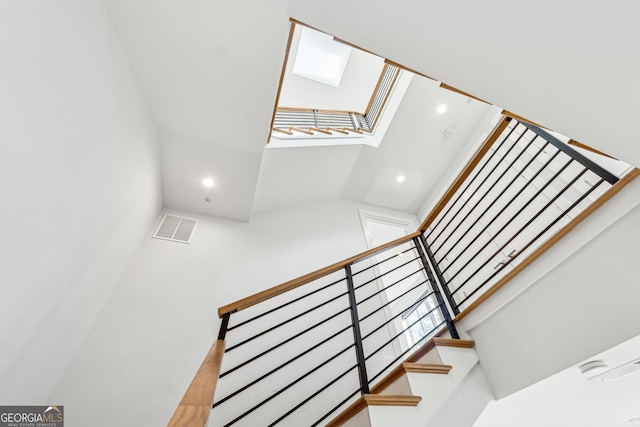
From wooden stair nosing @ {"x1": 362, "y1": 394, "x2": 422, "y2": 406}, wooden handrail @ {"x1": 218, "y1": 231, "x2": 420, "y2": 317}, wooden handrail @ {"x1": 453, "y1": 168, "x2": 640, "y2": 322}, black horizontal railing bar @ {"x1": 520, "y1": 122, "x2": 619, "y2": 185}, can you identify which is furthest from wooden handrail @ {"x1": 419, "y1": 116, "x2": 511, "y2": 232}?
wooden stair nosing @ {"x1": 362, "y1": 394, "x2": 422, "y2": 406}

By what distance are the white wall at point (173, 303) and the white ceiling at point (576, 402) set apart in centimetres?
224

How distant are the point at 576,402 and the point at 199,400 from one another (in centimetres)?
203

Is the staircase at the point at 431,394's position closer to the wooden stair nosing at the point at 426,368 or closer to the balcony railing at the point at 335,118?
the wooden stair nosing at the point at 426,368

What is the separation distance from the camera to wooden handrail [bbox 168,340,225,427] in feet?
2.48

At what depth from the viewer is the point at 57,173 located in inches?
60.9

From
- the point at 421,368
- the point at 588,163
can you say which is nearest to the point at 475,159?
the point at 588,163

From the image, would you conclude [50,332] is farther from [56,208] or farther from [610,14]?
[610,14]

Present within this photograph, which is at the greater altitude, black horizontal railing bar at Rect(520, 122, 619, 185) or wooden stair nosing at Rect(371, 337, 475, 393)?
black horizontal railing bar at Rect(520, 122, 619, 185)

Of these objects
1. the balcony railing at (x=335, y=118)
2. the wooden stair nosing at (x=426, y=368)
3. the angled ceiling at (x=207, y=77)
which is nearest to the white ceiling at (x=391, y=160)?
the balcony railing at (x=335, y=118)

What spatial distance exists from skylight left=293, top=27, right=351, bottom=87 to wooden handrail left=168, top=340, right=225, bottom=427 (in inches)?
250

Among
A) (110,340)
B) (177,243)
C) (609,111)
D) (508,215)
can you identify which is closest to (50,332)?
(110,340)

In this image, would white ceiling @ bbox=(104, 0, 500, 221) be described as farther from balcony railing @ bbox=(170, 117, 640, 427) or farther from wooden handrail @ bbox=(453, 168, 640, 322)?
wooden handrail @ bbox=(453, 168, 640, 322)

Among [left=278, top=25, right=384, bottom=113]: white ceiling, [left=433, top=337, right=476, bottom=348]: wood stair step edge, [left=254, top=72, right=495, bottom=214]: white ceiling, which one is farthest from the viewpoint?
[left=278, top=25, right=384, bottom=113]: white ceiling

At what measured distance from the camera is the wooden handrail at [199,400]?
76 cm
